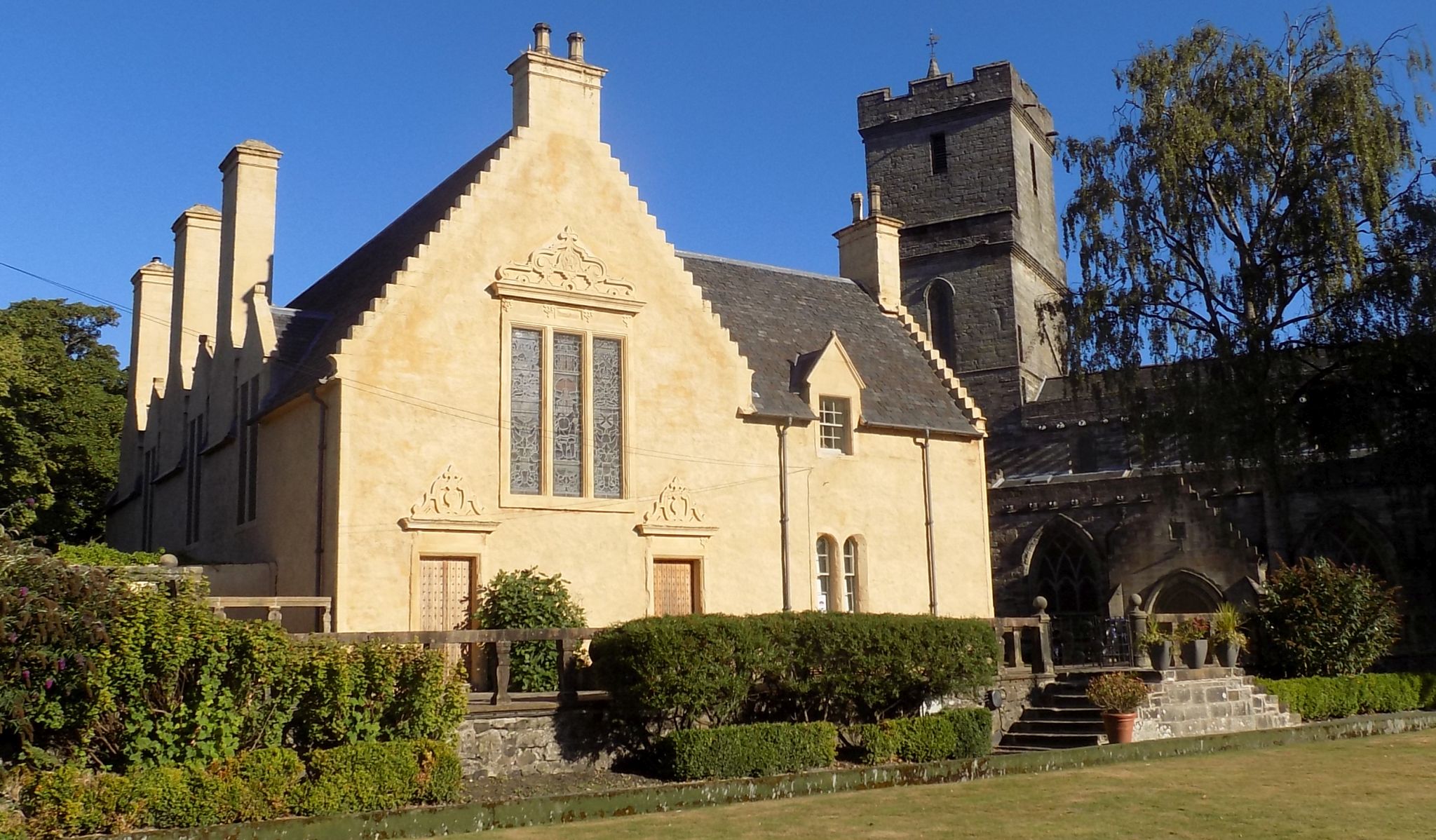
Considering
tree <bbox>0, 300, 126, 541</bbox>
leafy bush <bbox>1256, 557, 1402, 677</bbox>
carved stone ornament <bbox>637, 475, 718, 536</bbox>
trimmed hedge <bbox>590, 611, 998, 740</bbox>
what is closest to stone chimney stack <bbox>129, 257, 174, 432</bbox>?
tree <bbox>0, 300, 126, 541</bbox>

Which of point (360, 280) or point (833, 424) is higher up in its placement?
point (360, 280)

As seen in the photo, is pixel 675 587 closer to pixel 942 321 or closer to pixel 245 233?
pixel 245 233

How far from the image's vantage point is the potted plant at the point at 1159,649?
2441cm

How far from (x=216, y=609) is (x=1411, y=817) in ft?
47.3

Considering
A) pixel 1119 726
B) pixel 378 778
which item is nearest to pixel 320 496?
pixel 378 778

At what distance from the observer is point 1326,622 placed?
89.5 feet

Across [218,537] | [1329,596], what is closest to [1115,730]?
[1329,596]

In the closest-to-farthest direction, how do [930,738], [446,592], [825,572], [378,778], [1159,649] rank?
[378,778]
[930,738]
[446,592]
[1159,649]
[825,572]

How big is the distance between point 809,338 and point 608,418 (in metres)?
7.61

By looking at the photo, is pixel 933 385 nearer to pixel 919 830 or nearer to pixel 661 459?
pixel 661 459

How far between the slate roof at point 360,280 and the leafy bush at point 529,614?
4895 millimetres

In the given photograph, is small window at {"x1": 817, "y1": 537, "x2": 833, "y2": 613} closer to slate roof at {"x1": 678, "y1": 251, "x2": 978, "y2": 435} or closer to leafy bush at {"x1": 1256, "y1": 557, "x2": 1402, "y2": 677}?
slate roof at {"x1": 678, "y1": 251, "x2": 978, "y2": 435}

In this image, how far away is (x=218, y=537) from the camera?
27.5m

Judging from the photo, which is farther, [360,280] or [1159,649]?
[360,280]
